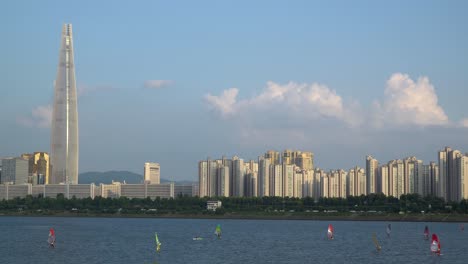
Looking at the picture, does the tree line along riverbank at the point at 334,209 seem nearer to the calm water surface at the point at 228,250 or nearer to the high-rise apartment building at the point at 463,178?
the high-rise apartment building at the point at 463,178

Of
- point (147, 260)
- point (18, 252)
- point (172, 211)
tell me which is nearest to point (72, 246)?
point (18, 252)

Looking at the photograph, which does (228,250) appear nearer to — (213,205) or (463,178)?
(463,178)

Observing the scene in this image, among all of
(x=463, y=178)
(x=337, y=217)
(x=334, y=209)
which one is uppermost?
(x=463, y=178)

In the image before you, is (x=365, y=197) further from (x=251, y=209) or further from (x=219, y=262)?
(x=219, y=262)

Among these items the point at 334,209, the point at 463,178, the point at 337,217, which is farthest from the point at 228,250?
the point at 463,178

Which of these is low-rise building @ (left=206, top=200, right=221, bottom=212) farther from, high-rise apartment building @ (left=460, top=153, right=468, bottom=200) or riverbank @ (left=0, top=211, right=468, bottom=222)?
high-rise apartment building @ (left=460, top=153, right=468, bottom=200)

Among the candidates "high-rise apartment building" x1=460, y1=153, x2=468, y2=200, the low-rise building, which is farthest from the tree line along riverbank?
"high-rise apartment building" x1=460, y1=153, x2=468, y2=200

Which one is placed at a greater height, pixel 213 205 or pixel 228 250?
pixel 213 205

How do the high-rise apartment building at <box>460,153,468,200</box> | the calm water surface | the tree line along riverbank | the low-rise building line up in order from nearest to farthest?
the calm water surface, the tree line along riverbank, the high-rise apartment building at <box>460,153,468,200</box>, the low-rise building

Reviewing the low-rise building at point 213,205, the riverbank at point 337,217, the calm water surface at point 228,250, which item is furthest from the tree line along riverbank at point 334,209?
the calm water surface at point 228,250

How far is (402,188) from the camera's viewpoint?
195375 millimetres

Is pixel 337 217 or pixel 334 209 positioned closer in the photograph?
pixel 337 217

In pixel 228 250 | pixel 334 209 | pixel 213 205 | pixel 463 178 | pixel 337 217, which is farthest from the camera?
pixel 213 205

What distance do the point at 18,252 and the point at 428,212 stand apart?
106 m
